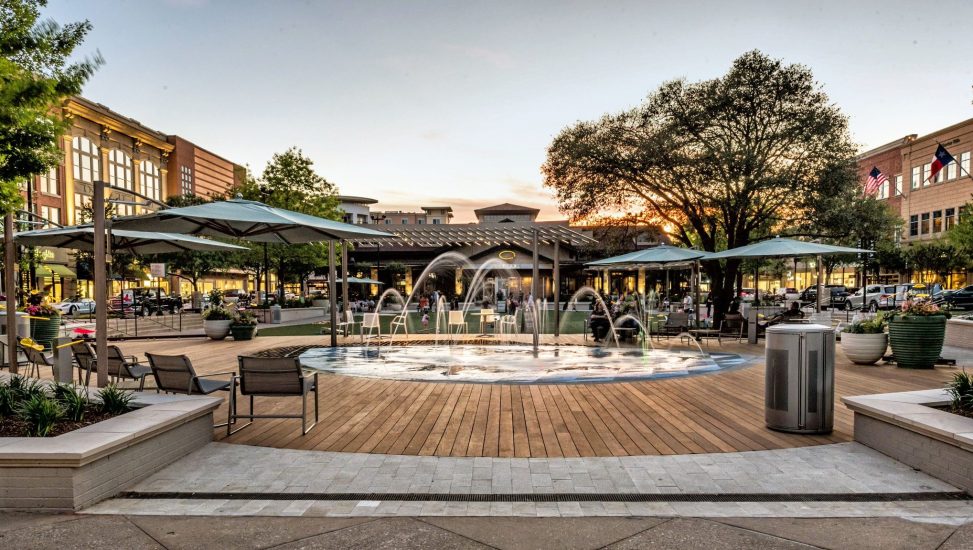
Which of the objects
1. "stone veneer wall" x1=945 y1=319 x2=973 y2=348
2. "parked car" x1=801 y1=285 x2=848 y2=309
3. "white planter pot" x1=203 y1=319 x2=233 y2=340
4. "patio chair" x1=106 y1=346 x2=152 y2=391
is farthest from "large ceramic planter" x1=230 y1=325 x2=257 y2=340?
"parked car" x1=801 y1=285 x2=848 y2=309

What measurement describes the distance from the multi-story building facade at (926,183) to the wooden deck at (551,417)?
168 feet

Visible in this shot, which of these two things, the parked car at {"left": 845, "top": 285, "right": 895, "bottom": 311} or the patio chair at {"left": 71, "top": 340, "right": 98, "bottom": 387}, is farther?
the parked car at {"left": 845, "top": 285, "right": 895, "bottom": 311}

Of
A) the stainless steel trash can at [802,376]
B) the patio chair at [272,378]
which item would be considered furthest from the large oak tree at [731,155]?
the patio chair at [272,378]

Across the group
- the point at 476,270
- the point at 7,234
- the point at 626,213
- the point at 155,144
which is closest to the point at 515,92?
the point at 626,213

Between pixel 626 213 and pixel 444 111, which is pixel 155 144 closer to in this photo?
pixel 444 111

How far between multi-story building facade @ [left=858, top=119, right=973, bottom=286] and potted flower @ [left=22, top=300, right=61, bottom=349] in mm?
58257

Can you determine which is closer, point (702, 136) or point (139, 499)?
point (139, 499)

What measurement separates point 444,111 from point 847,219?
1986cm

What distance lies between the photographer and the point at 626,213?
24.3 metres

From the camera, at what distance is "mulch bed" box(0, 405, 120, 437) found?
181 inches

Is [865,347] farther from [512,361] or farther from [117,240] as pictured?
[117,240]

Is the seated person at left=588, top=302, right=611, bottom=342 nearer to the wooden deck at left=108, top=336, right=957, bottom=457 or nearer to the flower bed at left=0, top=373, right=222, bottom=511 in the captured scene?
the wooden deck at left=108, top=336, right=957, bottom=457

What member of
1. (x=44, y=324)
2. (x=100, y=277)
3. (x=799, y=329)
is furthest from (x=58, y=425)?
(x=44, y=324)

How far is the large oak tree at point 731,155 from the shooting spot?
20.4 metres
